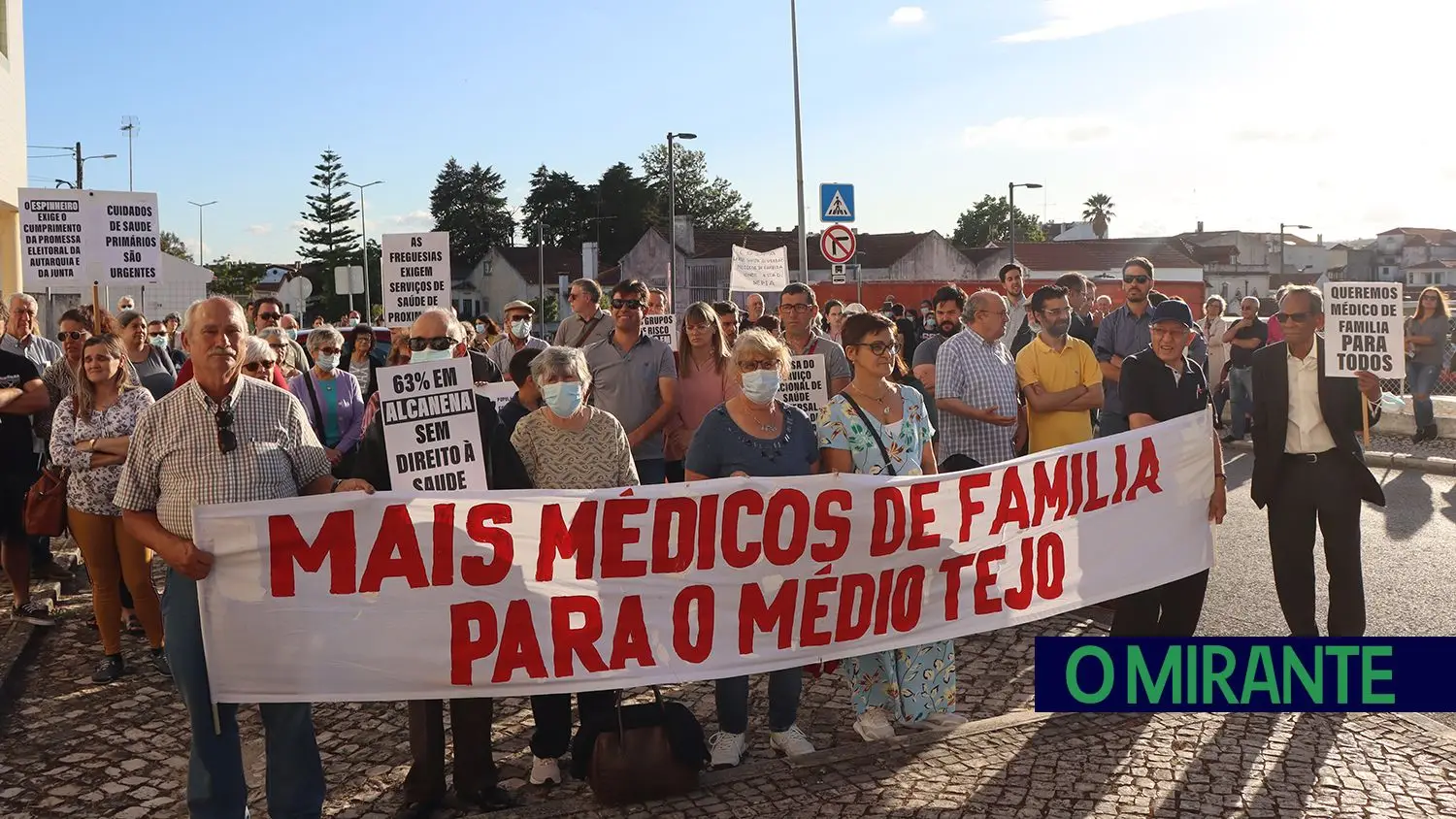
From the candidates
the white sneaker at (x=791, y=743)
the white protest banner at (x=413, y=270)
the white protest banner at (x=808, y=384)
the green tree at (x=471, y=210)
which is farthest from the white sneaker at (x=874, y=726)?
the green tree at (x=471, y=210)

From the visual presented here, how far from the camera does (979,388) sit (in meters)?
7.44

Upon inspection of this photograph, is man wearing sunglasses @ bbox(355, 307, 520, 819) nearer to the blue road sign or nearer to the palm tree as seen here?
the blue road sign

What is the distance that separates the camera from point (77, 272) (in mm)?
12797

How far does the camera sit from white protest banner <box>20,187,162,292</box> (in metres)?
12.7

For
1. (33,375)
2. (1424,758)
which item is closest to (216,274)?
(33,375)

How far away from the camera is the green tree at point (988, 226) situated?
13188cm

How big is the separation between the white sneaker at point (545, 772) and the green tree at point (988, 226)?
5066 inches

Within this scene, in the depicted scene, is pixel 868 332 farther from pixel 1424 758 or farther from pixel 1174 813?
pixel 1424 758

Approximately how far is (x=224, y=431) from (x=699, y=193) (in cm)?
13033

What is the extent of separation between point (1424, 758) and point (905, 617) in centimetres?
214

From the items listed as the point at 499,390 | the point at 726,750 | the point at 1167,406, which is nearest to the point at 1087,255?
the point at 499,390

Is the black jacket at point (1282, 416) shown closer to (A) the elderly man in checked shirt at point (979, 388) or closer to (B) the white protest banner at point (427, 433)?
(A) the elderly man in checked shirt at point (979, 388)

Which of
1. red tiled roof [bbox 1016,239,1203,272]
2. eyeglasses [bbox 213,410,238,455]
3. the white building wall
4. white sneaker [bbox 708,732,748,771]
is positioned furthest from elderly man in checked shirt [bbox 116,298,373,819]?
red tiled roof [bbox 1016,239,1203,272]

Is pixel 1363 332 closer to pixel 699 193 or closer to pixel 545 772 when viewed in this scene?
pixel 545 772
